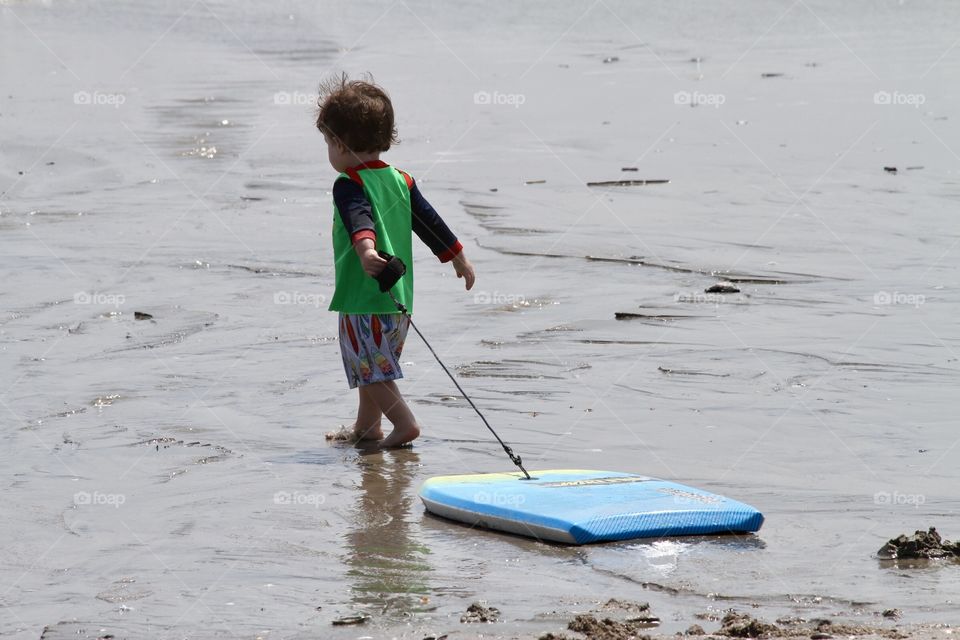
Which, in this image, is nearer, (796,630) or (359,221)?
(796,630)

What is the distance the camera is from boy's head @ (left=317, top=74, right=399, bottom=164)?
5.67 metres

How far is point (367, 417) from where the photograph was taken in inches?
227

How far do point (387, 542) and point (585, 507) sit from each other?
24.0 inches

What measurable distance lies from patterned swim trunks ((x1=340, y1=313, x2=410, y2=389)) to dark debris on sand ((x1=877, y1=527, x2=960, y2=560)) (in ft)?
7.45

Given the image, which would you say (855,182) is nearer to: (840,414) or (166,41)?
(840,414)

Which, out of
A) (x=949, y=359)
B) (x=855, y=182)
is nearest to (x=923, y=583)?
(x=949, y=359)

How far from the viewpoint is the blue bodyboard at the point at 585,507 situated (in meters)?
4.30

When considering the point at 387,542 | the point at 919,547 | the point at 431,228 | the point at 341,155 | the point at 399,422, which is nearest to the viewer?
the point at 919,547

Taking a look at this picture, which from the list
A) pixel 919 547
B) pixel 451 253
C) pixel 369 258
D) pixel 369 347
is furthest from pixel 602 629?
pixel 451 253

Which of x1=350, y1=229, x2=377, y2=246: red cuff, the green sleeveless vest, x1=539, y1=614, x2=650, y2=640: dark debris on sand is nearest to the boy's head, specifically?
the green sleeveless vest

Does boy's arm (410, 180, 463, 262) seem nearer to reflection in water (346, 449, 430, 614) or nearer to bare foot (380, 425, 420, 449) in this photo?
bare foot (380, 425, 420, 449)

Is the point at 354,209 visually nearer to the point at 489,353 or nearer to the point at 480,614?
the point at 489,353

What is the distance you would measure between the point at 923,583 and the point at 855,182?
8.06 meters

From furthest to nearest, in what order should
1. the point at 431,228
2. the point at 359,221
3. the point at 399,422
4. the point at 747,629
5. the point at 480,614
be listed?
the point at 431,228
the point at 399,422
the point at 359,221
the point at 480,614
the point at 747,629
